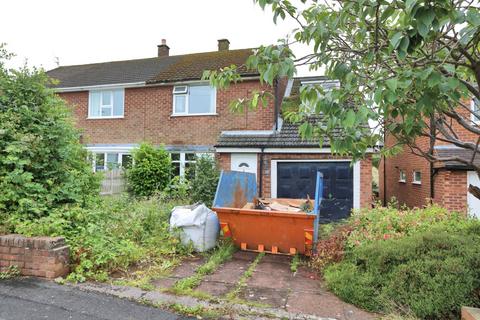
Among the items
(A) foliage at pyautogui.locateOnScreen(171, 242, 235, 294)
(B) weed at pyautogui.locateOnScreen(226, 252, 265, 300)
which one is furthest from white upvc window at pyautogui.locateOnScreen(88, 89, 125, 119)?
(B) weed at pyautogui.locateOnScreen(226, 252, 265, 300)

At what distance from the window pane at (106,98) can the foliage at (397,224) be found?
11.6 m

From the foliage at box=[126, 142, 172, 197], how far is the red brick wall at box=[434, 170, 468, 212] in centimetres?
895

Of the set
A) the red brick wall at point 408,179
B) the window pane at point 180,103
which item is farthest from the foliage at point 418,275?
the window pane at point 180,103

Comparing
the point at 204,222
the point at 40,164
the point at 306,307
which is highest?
the point at 40,164

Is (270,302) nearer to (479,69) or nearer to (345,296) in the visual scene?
(345,296)

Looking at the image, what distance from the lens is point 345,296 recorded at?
425 cm

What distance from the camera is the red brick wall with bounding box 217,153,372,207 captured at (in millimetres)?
10305

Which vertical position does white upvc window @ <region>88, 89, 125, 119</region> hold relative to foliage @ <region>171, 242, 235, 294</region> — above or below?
above

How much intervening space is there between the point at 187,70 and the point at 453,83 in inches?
515

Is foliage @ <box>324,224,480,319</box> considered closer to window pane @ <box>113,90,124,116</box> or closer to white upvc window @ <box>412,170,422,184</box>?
white upvc window @ <box>412,170,422,184</box>

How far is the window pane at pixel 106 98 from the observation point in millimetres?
14430

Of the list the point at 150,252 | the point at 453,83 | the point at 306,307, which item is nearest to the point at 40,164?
the point at 150,252

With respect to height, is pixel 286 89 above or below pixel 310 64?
above

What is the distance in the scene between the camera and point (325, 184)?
10.9 metres
